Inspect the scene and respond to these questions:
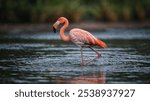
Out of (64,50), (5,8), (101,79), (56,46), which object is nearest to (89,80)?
(101,79)

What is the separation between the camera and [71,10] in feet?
78.1

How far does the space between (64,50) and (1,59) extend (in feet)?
7.20

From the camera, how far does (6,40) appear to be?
1872 cm

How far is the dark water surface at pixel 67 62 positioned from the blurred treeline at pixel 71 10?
440cm

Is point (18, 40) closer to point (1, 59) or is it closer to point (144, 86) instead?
point (1, 59)

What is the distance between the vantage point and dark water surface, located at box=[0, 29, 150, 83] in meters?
11.6

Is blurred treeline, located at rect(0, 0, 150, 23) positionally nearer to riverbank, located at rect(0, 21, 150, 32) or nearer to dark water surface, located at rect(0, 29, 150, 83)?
riverbank, located at rect(0, 21, 150, 32)

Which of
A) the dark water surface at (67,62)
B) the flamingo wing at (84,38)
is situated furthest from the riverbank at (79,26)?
the flamingo wing at (84,38)

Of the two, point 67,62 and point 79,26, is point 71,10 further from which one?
point 67,62

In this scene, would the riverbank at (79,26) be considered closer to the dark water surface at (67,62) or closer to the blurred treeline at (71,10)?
the blurred treeline at (71,10)

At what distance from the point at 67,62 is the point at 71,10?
1058 centimetres

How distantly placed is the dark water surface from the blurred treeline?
4.40 m

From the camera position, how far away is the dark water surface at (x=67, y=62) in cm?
1158

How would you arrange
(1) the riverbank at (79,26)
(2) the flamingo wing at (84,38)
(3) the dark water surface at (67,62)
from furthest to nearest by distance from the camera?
1. (1) the riverbank at (79,26)
2. (2) the flamingo wing at (84,38)
3. (3) the dark water surface at (67,62)
